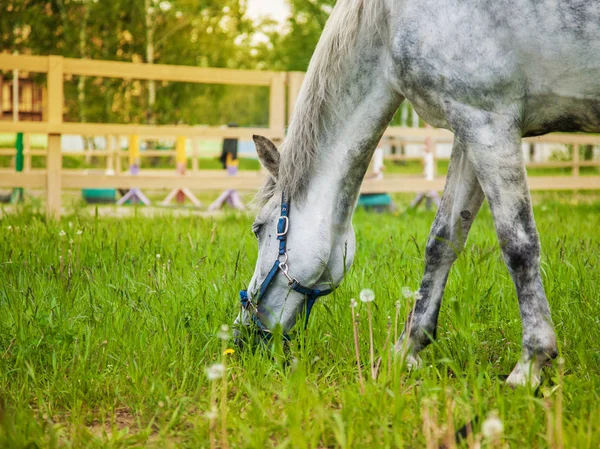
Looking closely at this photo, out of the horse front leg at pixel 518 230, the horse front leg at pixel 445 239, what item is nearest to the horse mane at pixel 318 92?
the horse front leg at pixel 445 239

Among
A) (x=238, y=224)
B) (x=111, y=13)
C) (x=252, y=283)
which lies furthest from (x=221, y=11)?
(x=252, y=283)

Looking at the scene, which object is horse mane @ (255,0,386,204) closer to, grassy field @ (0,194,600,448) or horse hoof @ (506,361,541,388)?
grassy field @ (0,194,600,448)

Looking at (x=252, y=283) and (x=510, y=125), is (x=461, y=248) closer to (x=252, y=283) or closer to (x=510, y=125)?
(x=510, y=125)

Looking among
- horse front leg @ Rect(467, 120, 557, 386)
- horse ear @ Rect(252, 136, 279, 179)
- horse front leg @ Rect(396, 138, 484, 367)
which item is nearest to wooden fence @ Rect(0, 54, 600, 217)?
horse ear @ Rect(252, 136, 279, 179)

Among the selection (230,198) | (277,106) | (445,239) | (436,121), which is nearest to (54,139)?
(277,106)

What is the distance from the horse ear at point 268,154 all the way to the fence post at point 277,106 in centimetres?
488

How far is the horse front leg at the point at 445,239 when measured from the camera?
288 centimetres

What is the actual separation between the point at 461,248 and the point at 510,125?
26.7 inches

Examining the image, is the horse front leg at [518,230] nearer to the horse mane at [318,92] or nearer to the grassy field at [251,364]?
the grassy field at [251,364]

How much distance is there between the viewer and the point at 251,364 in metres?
2.64

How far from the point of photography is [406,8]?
2.49 metres

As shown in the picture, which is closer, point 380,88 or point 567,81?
point 567,81

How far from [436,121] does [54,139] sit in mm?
5698

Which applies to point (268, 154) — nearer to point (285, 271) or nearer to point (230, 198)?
point (285, 271)
